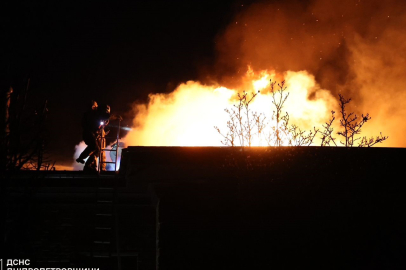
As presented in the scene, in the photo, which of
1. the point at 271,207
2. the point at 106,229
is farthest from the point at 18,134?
the point at 271,207

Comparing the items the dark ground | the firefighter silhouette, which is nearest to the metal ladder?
the dark ground

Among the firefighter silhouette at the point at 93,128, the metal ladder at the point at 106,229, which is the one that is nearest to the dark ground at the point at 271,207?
the metal ladder at the point at 106,229

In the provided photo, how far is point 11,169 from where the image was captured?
6762mm

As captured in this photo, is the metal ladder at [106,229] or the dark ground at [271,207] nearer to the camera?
the dark ground at [271,207]

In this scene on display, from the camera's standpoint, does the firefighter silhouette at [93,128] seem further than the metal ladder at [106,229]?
Yes

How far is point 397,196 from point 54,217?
8628 millimetres

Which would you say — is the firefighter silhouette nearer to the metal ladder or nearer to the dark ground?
the metal ladder

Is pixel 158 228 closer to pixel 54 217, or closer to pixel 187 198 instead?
pixel 187 198

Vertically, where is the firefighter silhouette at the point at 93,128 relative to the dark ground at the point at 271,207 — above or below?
above

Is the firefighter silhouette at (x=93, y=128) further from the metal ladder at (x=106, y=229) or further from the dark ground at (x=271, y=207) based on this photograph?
the dark ground at (x=271, y=207)

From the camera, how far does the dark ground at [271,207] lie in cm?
717

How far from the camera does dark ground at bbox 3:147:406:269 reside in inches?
282

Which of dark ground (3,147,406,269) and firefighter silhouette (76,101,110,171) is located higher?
firefighter silhouette (76,101,110,171)

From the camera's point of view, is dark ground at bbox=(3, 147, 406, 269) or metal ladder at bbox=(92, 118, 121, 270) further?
metal ladder at bbox=(92, 118, 121, 270)
